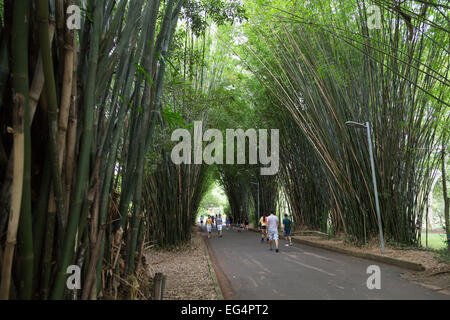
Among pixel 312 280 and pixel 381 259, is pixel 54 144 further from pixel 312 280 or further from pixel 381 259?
pixel 381 259

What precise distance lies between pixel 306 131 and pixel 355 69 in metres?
1.68

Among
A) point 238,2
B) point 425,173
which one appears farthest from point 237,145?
point 238,2

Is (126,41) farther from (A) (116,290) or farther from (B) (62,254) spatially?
(A) (116,290)

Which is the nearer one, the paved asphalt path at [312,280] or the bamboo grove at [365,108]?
the paved asphalt path at [312,280]

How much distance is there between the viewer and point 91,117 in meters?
1.34

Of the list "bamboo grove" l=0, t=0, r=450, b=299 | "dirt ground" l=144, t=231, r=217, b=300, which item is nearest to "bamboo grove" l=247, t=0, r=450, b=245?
"bamboo grove" l=0, t=0, r=450, b=299

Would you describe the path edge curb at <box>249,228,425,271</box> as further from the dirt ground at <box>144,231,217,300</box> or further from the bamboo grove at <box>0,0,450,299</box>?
the dirt ground at <box>144,231,217,300</box>

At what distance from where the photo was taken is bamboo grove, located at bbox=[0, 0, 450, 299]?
1.20m

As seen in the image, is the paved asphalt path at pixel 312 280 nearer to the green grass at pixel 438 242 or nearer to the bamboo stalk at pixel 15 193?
the green grass at pixel 438 242

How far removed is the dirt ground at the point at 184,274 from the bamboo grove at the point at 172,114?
0.53 meters

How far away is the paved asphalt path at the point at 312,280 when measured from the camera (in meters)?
3.21

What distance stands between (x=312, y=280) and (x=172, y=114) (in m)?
2.95

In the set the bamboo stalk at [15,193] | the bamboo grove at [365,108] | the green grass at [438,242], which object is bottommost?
the green grass at [438,242]

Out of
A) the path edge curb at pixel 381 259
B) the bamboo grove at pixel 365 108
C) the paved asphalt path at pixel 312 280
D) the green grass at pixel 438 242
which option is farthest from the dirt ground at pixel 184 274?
the green grass at pixel 438 242
